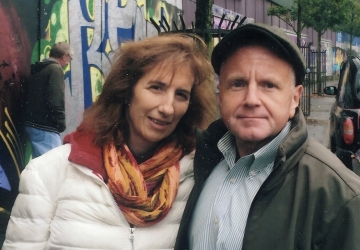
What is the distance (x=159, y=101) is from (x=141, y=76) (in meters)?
0.16

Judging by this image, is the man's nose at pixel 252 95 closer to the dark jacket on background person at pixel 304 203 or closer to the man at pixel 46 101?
the dark jacket on background person at pixel 304 203

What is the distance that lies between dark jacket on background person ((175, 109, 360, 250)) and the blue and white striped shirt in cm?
6

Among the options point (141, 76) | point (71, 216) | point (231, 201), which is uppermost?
point (141, 76)

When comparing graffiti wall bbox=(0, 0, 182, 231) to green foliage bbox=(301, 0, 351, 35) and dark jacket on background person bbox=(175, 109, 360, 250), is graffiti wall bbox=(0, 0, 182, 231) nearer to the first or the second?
dark jacket on background person bbox=(175, 109, 360, 250)

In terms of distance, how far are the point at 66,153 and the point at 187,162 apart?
543 millimetres

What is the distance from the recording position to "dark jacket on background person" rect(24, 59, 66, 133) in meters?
5.95

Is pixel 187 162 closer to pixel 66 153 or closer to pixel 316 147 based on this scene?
pixel 66 153

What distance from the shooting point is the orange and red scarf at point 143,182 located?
2.14 m

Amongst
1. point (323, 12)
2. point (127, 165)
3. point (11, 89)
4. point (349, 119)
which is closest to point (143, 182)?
point (127, 165)

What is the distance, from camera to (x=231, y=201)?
190 centimetres

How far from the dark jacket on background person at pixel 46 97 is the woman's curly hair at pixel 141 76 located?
12.1ft

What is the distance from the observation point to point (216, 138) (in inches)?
87.6

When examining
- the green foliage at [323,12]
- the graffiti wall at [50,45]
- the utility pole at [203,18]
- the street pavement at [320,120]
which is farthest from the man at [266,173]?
the green foliage at [323,12]

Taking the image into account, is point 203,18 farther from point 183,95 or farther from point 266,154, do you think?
point 266,154
